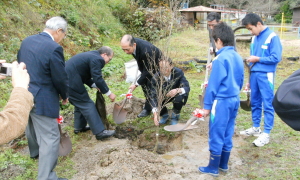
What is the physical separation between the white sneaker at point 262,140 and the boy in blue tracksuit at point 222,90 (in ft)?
3.62

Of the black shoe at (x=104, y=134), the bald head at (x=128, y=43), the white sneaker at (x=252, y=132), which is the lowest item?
the white sneaker at (x=252, y=132)

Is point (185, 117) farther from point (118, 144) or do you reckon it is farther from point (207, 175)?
point (207, 175)

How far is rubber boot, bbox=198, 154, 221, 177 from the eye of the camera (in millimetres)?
3350

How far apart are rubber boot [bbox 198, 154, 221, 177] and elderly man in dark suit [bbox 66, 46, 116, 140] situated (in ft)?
5.77

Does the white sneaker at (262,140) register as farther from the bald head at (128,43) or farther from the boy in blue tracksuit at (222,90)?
the bald head at (128,43)

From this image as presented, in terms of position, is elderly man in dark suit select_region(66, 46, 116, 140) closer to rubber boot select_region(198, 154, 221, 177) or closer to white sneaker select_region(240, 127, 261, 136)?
rubber boot select_region(198, 154, 221, 177)

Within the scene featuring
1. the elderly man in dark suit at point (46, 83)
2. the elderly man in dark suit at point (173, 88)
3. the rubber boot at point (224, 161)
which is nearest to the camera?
the elderly man in dark suit at point (46, 83)

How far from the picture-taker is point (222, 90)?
3.16 m

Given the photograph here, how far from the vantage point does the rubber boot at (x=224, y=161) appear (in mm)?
3461

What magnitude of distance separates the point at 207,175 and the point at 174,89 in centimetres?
172

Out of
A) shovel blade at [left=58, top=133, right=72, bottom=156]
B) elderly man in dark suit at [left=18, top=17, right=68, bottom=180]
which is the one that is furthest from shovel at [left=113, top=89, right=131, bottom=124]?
elderly man in dark suit at [left=18, top=17, right=68, bottom=180]

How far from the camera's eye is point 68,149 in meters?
4.04

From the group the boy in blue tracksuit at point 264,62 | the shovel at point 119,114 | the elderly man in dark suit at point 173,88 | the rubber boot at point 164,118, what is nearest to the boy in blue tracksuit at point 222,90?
the boy in blue tracksuit at point 264,62

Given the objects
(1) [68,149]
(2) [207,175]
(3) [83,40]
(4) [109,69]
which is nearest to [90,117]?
(1) [68,149]
